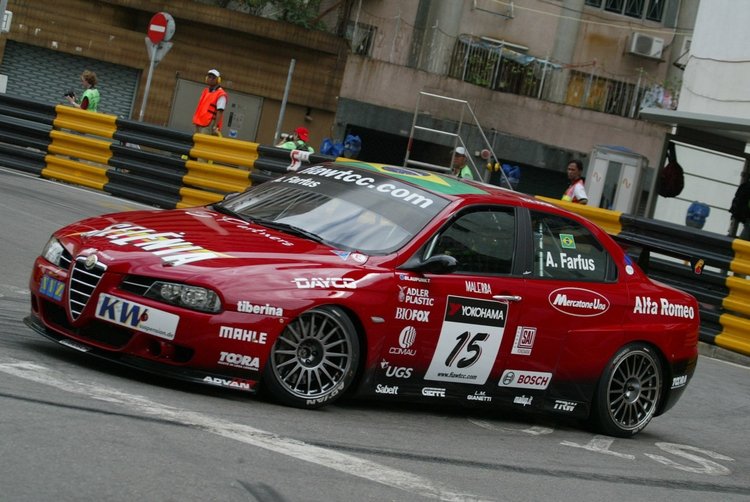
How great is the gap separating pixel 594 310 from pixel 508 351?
2.45 ft

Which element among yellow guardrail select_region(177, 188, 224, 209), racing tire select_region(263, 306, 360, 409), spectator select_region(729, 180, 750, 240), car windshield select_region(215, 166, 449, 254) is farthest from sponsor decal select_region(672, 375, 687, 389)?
spectator select_region(729, 180, 750, 240)

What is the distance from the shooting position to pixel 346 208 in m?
7.65

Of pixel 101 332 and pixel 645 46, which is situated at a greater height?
pixel 645 46

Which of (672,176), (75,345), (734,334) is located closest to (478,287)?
(75,345)

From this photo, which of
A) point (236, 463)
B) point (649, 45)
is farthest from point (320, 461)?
point (649, 45)

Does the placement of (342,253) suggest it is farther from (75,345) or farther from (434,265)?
(75,345)

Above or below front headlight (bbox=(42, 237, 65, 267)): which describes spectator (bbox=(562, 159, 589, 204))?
above

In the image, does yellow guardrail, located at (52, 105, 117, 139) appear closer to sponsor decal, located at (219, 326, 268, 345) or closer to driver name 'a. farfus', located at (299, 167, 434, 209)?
driver name 'a. farfus', located at (299, 167, 434, 209)

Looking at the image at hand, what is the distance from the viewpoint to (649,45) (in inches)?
1410

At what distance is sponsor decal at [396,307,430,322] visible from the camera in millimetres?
7199

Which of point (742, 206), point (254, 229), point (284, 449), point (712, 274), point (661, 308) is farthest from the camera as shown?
point (742, 206)

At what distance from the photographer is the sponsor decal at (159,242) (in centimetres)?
666

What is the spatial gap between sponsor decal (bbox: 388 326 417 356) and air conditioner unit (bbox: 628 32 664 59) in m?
30.0

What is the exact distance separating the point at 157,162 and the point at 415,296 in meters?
10.4
